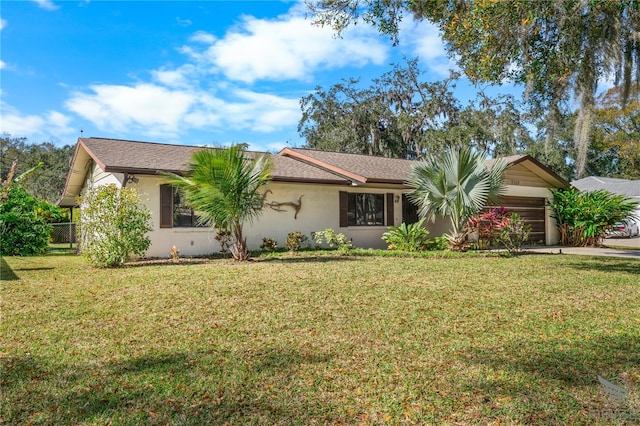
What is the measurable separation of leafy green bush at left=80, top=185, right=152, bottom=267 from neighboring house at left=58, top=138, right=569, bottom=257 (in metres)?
1.49

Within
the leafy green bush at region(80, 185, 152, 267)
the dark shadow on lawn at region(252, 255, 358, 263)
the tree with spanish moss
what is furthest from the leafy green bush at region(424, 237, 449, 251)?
the leafy green bush at region(80, 185, 152, 267)

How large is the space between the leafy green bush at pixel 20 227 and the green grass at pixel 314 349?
762cm

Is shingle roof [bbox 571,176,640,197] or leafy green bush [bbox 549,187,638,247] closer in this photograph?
leafy green bush [bbox 549,187,638,247]

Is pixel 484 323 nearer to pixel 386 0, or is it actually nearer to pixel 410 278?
pixel 410 278

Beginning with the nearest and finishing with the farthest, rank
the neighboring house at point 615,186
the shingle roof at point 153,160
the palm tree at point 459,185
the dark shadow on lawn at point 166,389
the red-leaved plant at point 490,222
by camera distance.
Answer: the dark shadow on lawn at point 166,389 < the shingle roof at point 153,160 < the palm tree at point 459,185 < the red-leaved plant at point 490,222 < the neighboring house at point 615,186

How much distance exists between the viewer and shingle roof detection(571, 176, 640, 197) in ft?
100

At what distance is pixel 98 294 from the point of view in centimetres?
722

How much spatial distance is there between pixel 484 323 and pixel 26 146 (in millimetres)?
52934

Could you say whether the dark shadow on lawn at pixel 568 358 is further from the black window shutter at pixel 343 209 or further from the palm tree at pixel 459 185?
the black window shutter at pixel 343 209

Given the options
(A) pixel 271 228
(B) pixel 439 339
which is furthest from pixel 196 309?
(A) pixel 271 228

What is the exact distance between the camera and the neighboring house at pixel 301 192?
516 inches

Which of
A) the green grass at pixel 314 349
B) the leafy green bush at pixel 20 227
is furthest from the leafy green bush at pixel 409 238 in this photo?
the leafy green bush at pixel 20 227

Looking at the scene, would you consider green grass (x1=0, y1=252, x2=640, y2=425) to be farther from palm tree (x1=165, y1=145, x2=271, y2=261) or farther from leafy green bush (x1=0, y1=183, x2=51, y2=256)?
leafy green bush (x1=0, y1=183, x2=51, y2=256)

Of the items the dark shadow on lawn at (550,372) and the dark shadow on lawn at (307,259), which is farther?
the dark shadow on lawn at (307,259)
